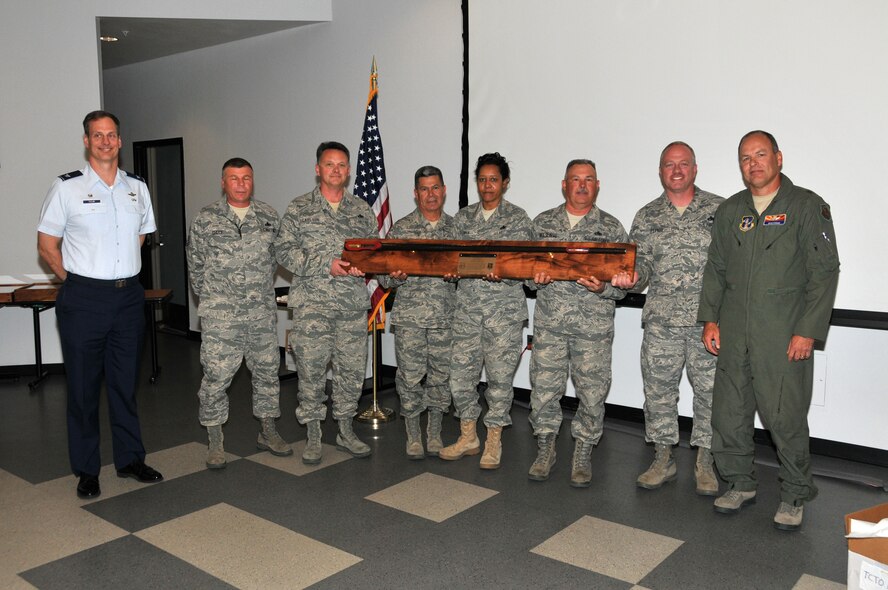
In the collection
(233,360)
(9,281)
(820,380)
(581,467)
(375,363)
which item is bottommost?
(581,467)

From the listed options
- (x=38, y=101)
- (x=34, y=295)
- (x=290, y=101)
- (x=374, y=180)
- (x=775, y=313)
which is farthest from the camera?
(x=290, y=101)

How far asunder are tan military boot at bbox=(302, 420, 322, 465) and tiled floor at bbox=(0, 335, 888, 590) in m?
0.06

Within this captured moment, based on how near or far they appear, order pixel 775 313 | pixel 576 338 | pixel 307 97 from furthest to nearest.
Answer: pixel 307 97, pixel 576 338, pixel 775 313

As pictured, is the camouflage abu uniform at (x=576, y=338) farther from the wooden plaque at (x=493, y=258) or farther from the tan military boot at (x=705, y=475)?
the tan military boot at (x=705, y=475)

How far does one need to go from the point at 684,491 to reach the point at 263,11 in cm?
518

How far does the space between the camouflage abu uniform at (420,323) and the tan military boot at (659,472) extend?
1.13 meters

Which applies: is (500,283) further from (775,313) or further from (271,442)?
(271,442)

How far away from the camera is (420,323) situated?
3.75 meters

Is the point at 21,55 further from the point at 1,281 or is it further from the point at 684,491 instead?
the point at 684,491

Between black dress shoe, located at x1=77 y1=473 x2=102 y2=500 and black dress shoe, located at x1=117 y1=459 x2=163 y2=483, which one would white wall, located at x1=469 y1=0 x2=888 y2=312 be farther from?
black dress shoe, located at x1=77 y1=473 x2=102 y2=500

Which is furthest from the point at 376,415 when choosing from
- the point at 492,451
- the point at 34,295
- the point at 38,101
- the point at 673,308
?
the point at 38,101

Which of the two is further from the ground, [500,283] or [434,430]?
[500,283]

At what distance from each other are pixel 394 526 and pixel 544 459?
938mm

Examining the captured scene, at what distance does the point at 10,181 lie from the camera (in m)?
5.53
